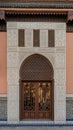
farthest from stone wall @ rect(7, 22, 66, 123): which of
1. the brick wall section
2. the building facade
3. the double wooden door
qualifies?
the double wooden door

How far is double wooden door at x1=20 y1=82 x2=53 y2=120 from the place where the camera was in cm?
837

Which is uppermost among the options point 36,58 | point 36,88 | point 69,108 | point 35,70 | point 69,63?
point 36,58

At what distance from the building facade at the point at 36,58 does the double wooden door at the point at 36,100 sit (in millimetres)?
156

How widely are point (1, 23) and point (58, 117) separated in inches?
155

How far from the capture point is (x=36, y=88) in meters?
8.38

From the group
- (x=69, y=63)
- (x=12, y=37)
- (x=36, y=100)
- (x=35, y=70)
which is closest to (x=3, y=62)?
(x=12, y=37)

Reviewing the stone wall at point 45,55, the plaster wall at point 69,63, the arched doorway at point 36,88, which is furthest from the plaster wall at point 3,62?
the plaster wall at point 69,63

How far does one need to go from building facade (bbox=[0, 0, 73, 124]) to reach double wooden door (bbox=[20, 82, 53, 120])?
0.16 meters

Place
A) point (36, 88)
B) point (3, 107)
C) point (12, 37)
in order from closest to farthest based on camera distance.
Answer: point (12, 37)
point (3, 107)
point (36, 88)

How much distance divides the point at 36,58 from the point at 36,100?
5.13 feet

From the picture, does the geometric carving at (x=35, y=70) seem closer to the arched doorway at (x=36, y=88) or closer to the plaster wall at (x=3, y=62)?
the arched doorway at (x=36, y=88)

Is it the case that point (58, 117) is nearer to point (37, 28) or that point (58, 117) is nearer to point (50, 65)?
point (50, 65)

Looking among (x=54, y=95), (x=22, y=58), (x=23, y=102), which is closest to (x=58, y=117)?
(x=54, y=95)

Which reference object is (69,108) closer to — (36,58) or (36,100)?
(36,100)
